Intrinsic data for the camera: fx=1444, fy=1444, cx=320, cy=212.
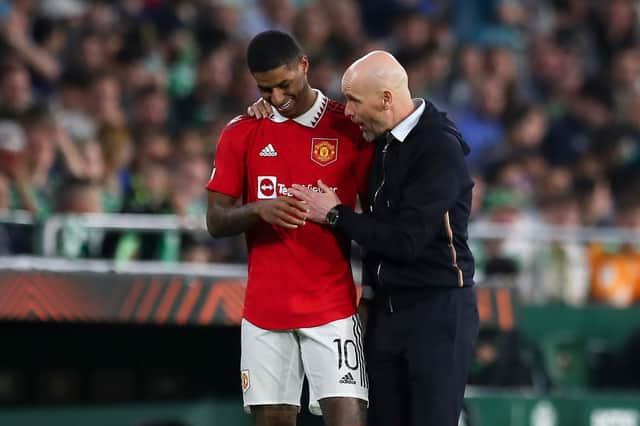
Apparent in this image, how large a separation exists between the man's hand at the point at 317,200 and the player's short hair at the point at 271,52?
0.51 m

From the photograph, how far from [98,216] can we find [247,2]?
4.59 meters

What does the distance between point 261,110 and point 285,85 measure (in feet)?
0.97

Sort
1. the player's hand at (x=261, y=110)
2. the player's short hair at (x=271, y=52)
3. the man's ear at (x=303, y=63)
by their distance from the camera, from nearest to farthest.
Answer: the player's short hair at (x=271, y=52) → the man's ear at (x=303, y=63) → the player's hand at (x=261, y=110)

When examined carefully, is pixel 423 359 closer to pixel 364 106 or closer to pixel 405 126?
pixel 405 126

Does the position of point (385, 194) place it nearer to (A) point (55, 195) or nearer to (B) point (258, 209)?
(B) point (258, 209)

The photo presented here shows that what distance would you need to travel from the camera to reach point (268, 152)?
19.2 ft

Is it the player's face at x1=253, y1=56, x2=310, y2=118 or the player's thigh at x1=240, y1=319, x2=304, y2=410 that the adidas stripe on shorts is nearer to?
the player's thigh at x1=240, y1=319, x2=304, y2=410

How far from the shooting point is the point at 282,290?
19.0 feet

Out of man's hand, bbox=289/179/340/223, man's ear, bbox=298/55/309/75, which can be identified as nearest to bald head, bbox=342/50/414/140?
man's ear, bbox=298/55/309/75

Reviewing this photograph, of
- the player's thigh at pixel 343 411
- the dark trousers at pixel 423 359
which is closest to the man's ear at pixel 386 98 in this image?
the dark trousers at pixel 423 359

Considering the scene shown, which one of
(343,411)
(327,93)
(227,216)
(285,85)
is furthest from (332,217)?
(327,93)

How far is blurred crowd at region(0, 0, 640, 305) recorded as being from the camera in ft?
31.5

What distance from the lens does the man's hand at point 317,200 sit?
223 inches

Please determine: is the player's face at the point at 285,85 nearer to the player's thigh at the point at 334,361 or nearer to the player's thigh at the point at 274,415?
the player's thigh at the point at 334,361
